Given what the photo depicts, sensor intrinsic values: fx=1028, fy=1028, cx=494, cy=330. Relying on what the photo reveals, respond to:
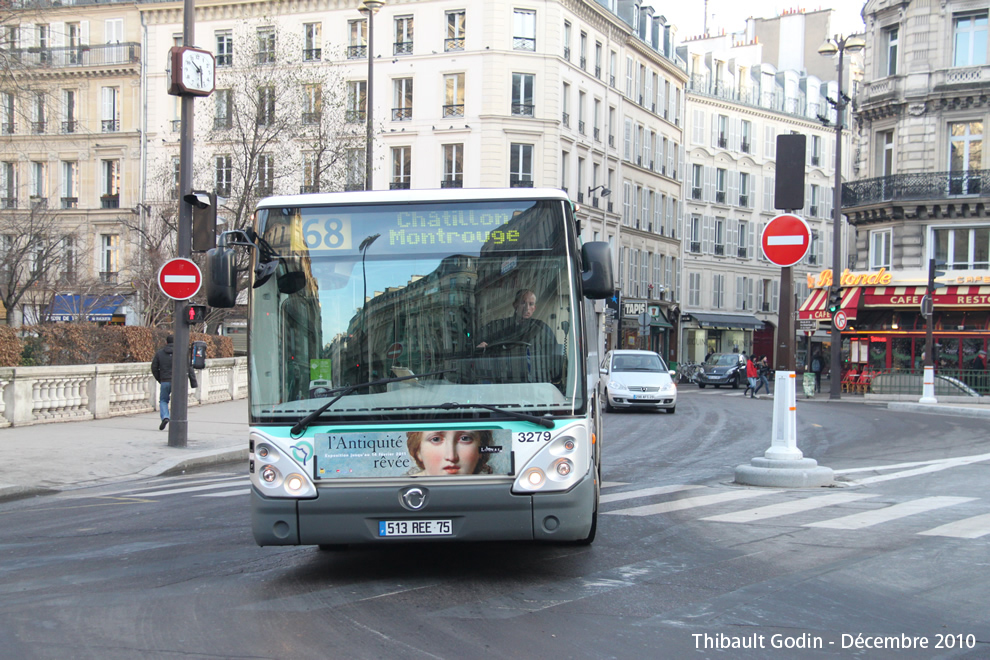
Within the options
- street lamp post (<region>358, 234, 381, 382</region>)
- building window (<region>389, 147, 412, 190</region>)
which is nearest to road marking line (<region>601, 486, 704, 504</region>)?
street lamp post (<region>358, 234, 381, 382</region>)

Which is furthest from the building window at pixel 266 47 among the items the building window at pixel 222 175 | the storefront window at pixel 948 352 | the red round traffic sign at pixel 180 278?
the storefront window at pixel 948 352

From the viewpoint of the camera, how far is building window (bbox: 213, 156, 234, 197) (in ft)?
121

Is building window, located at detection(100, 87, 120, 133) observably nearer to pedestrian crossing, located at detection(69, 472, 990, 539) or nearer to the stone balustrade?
the stone balustrade

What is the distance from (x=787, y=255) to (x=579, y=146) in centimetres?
4150

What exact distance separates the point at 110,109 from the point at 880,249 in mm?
38869

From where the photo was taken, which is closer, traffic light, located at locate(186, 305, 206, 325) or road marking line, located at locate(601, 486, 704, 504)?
road marking line, located at locate(601, 486, 704, 504)

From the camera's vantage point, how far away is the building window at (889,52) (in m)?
41.6

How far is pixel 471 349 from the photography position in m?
6.65

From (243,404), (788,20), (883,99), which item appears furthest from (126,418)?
(788,20)

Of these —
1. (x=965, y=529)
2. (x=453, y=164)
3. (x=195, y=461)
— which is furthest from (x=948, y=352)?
(x=965, y=529)

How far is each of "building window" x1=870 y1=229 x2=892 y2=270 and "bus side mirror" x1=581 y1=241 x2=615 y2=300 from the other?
124 feet

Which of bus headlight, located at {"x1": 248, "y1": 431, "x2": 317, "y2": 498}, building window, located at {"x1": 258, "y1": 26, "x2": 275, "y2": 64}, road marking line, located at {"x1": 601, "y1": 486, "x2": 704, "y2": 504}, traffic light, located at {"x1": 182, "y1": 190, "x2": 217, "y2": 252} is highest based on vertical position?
building window, located at {"x1": 258, "y1": 26, "x2": 275, "y2": 64}

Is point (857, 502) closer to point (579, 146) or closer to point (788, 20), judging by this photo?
point (579, 146)

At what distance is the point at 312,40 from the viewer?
5122 cm
